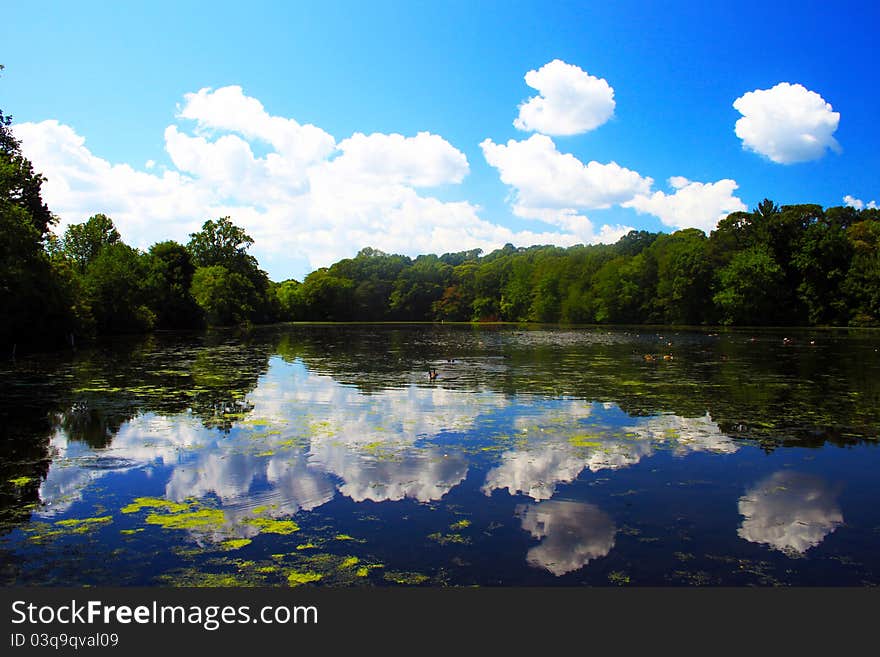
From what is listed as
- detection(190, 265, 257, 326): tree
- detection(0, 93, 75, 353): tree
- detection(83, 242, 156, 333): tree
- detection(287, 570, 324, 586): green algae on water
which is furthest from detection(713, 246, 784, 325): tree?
detection(287, 570, 324, 586): green algae on water

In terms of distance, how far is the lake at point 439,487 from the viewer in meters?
5.97

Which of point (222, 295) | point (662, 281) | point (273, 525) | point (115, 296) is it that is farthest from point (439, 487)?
point (662, 281)

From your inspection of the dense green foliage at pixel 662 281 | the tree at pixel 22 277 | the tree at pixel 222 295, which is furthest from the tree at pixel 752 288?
the tree at pixel 22 277

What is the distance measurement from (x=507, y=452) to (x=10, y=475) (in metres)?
8.09

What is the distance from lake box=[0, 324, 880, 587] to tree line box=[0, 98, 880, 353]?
75.3ft

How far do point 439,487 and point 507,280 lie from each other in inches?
5332

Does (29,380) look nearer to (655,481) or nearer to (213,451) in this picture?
(213,451)

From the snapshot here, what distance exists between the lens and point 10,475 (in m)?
9.34

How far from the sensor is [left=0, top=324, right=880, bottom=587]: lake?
597 cm

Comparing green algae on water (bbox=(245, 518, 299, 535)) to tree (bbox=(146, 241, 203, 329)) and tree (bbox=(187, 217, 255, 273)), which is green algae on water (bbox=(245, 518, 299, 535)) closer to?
tree (bbox=(146, 241, 203, 329))

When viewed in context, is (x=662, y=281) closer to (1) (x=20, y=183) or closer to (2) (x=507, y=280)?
(2) (x=507, y=280)

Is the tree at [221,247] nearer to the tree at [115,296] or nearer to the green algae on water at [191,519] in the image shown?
the tree at [115,296]

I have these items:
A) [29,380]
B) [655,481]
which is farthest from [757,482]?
[29,380]

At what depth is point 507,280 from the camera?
5610 inches
